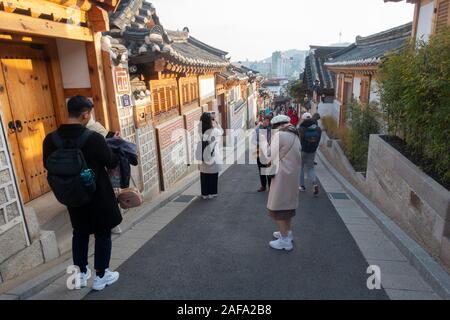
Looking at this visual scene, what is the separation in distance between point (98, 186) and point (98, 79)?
288cm

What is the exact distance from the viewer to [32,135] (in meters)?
5.15

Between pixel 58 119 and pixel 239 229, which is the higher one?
pixel 58 119

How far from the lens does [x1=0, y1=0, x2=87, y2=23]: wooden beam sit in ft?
12.1

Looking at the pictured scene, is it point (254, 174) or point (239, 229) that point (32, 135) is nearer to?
point (239, 229)

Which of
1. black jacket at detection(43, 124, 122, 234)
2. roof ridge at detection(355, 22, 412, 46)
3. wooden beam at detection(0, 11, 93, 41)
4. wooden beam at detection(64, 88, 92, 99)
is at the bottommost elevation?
black jacket at detection(43, 124, 122, 234)

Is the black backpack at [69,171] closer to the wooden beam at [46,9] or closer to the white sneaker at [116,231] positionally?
the wooden beam at [46,9]

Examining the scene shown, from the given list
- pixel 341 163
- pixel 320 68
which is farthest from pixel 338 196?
pixel 320 68

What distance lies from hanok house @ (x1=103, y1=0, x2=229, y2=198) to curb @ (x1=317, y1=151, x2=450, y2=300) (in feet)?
16.0

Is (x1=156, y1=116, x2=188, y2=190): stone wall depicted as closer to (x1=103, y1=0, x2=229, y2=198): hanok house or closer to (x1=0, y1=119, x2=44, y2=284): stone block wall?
(x1=103, y1=0, x2=229, y2=198): hanok house

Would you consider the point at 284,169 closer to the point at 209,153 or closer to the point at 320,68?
the point at 209,153

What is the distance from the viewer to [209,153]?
23.7 ft

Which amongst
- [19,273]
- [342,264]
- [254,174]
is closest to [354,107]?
[254,174]

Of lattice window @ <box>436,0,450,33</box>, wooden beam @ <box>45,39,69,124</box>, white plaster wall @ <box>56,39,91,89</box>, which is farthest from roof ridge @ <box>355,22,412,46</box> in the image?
wooden beam @ <box>45,39,69,124</box>

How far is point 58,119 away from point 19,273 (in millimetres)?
2989
